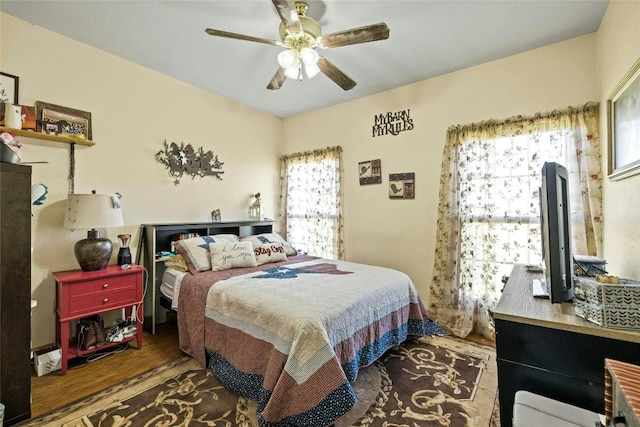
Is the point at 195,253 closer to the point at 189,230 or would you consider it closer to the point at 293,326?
the point at 189,230

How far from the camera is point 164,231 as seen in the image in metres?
3.14

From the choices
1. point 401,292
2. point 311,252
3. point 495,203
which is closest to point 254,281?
point 401,292

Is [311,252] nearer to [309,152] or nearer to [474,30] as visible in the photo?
[309,152]

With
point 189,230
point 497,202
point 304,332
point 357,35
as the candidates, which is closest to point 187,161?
point 189,230

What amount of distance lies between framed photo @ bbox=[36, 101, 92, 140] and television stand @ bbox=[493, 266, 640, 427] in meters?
3.39

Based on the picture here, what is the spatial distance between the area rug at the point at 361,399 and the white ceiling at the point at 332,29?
2.75m

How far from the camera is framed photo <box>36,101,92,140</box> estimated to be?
234 centimetres

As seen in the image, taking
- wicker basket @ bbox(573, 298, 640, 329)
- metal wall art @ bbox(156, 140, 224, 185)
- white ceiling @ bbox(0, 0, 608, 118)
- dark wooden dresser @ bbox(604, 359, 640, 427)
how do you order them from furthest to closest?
metal wall art @ bbox(156, 140, 224, 185)
white ceiling @ bbox(0, 0, 608, 118)
wicker basket @ bbox(573, 298, 640, 329)
dark wooden dresser @ bbox(604, 359, 640, 427)

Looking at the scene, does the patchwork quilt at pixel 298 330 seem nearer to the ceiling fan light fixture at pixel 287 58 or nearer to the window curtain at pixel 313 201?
the window curtain at pixel 313 201

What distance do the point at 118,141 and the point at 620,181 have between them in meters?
4.14

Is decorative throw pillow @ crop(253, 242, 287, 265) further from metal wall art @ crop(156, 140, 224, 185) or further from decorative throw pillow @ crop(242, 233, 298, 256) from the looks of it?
metal wall art @ crop(156, 140, 224, 185)

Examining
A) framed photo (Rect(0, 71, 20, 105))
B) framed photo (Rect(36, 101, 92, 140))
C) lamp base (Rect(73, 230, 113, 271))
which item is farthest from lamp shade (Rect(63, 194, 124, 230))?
framed photo (Rect(0, 71, 20, 105))

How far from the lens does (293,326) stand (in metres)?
1.58

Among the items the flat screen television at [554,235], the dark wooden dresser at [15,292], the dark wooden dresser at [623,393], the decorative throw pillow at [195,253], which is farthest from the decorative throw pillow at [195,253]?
the dark wooden dresser at [623,393]
